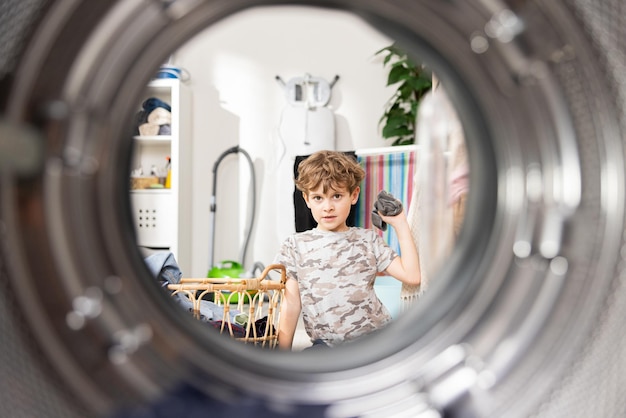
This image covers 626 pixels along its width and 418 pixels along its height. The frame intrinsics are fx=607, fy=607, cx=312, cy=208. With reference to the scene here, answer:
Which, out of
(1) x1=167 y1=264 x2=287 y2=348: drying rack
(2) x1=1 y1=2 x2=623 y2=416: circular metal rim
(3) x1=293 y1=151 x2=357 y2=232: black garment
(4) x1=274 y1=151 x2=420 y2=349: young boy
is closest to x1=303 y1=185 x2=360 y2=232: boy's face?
(4) x1=274 y1=151 x2=420 y2=349: young boy

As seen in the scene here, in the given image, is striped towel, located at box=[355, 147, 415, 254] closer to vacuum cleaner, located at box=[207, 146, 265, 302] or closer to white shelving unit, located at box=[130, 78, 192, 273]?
vacuum cleaner, located at box=[207, 146, 265, 302]

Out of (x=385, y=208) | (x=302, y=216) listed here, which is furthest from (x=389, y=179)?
(x=385, y=208)

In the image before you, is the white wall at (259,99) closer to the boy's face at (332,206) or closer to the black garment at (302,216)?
the black garment at (302,216)

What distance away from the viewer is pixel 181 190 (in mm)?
3271

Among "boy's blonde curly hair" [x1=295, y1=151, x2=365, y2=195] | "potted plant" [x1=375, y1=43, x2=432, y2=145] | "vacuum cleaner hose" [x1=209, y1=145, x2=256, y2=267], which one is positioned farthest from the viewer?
"vacuum cleaner hose" [x1=209, y1=145, x2=256, y2=267]

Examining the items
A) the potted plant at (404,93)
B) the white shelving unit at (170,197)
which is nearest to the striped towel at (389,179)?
the potted plant at (404,93)

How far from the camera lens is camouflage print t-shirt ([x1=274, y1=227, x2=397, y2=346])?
170 cm

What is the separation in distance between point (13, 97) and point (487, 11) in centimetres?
36

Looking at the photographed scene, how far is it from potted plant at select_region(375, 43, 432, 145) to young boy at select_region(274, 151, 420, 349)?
126 cm

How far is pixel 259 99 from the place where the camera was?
3.52 m

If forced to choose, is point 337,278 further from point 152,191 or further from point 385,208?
point 152,191

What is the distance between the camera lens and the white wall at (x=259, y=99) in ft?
11.2

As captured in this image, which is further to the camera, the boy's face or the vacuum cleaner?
the vacuum cleaner

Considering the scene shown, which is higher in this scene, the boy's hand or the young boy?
the boy's hand
